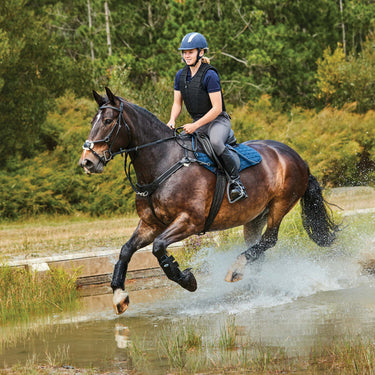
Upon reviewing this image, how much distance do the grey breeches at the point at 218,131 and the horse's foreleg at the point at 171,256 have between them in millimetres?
840

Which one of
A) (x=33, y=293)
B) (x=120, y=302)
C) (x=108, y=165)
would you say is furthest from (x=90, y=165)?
(x=108, y=165)

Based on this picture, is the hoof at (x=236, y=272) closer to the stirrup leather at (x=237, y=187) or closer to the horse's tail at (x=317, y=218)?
the stirrup leather at (x=237, y=187)

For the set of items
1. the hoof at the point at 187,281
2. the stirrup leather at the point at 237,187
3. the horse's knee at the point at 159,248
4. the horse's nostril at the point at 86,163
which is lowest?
the hoof at the point at 187,281

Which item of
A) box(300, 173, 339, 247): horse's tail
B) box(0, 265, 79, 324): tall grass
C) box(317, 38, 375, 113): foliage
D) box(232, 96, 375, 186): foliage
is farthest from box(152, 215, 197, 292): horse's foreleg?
box(317, 38, 375, 113): foliage

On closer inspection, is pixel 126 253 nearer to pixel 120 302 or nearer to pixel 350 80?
pixel 120 302

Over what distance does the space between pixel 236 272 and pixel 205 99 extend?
2021 mm

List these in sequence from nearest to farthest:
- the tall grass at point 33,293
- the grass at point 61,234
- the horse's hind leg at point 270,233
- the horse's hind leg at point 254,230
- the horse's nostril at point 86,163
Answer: the horse's nostril at point 86,163 → the tall grass at point 33,293 → the horse's hind leg at point 270,233 → the horse's hind leg at point 254,230 → the grass at point 61,234

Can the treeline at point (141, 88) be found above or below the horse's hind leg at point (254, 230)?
below

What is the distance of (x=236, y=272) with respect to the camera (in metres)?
7.48

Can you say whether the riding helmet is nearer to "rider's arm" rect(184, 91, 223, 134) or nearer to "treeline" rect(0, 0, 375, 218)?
"rider's arm" rect(184, 91, 223, 134)

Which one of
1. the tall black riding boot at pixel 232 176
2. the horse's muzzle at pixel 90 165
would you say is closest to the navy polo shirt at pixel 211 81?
the tall black riding boot at pixel 232 176

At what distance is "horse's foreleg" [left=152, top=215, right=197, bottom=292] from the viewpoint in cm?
630

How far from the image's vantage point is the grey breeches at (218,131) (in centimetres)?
680

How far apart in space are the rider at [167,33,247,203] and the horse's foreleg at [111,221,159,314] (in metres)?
0.98
